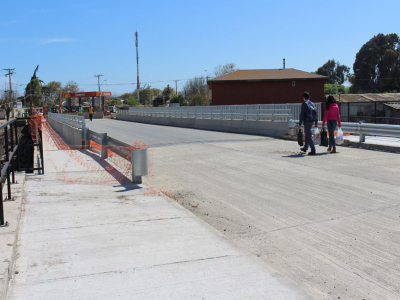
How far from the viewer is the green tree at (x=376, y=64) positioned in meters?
92.0

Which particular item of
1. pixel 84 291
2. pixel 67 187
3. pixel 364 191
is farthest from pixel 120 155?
pixel 84 291

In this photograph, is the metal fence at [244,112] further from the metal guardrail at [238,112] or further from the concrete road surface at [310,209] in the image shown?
the concrete road surface at [310,209]

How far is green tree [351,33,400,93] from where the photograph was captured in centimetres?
9200

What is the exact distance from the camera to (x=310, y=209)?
21.4 feet

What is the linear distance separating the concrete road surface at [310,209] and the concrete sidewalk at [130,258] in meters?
0.40

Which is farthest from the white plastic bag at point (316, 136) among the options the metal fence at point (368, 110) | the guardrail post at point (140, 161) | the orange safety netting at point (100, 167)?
the metal fence at point (368, 110)

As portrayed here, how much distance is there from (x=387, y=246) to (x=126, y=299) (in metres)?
3.19

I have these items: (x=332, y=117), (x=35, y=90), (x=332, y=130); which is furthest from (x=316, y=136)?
(x=35, y=90)

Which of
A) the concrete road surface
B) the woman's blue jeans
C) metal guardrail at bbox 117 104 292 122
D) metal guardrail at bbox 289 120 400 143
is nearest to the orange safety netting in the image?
the concrete road surface

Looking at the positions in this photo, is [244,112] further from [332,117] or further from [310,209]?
[310,209]

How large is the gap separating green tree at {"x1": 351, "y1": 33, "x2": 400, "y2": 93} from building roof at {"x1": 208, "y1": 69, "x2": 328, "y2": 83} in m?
47.5

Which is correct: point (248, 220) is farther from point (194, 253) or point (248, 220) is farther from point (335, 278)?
point (335, 278)

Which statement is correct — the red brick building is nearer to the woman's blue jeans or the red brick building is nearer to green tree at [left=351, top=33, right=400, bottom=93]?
the woman's blue jeans

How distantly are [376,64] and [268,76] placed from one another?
59.4 metres
